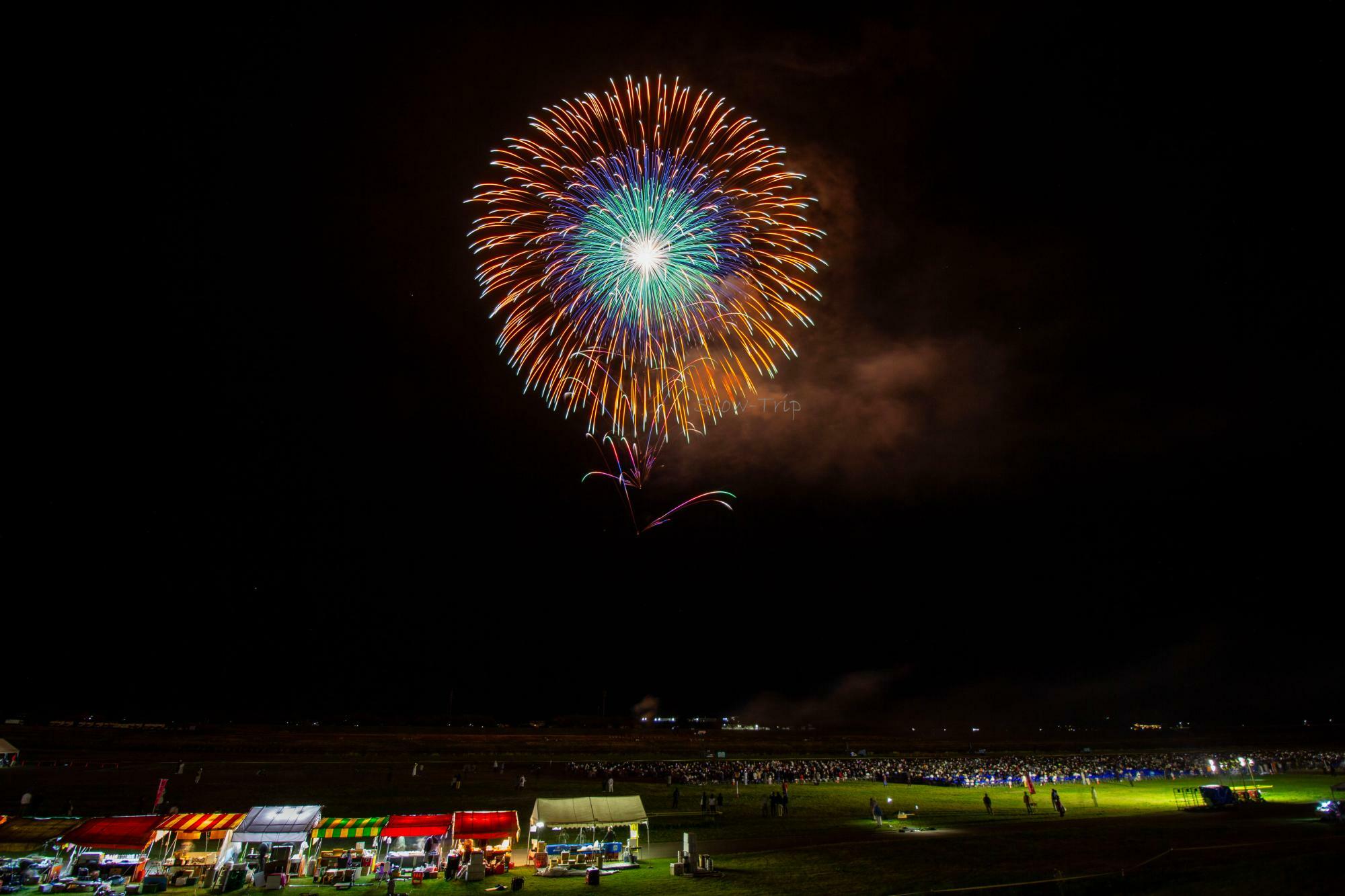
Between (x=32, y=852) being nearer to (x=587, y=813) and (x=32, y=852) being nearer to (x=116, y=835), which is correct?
(x=116, y=835)

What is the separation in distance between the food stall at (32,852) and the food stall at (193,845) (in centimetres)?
254

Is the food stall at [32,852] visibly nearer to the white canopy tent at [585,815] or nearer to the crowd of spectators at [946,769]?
the white canopy tent at [585,815]

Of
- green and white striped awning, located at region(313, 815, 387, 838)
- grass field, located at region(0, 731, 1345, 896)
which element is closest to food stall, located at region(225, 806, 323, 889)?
green and white striped awning, located at region(313, 815, 387, 838)

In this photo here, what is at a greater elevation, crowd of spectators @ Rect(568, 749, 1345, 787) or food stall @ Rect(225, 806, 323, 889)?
crowd of spectators @ Rect(568, 749, 1345, 787)

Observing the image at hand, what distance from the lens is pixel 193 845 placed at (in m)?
21.9

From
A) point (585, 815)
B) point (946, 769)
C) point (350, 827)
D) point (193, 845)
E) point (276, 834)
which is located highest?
point (946, 769)

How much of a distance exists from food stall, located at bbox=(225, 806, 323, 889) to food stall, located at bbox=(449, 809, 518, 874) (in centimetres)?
439

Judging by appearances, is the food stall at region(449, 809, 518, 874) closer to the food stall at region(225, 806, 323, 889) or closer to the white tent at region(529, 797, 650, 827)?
the white tent at region(529, 797, 650, 827)

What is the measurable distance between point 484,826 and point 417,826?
210cm

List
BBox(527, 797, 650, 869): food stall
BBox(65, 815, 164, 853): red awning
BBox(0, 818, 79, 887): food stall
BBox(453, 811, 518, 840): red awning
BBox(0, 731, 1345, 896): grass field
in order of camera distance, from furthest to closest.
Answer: BBox(527, 797, 650, 869): food stall < BBox(453, 811, 518, 840): red awning < BBox(65, 815, 164, 853): red awning < BBox(0, 818, 79, 887): food stall < BBox(0, 731, 1345, 896): grass field

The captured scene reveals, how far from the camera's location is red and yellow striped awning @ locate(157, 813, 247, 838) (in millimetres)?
21672

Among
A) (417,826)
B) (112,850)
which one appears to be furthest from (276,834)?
(112,850)

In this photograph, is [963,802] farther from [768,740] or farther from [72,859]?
[768,740]

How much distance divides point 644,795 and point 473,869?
24635mm
